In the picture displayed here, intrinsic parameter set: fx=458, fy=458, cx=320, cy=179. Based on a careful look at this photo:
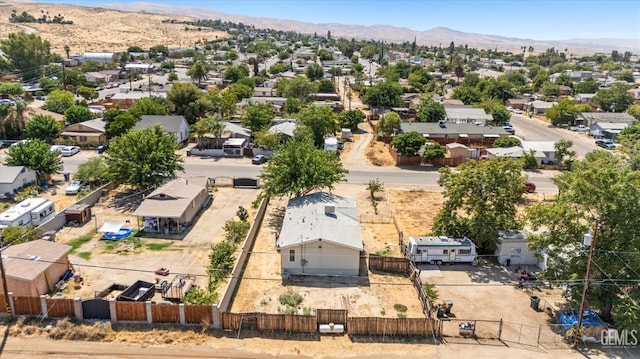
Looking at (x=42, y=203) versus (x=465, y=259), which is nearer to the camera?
(x=465, y=259)

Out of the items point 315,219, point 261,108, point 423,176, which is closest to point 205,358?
point 315,219

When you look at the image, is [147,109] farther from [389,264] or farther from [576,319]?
[576,319]

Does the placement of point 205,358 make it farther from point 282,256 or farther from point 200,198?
point 200,198

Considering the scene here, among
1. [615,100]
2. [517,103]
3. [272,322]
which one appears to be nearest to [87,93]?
[272,322]

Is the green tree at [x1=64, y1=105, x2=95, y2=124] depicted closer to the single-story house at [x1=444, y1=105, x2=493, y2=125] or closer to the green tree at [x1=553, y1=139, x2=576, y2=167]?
the single-story house at [x1=444, y1=105, x2=493, y2=125]

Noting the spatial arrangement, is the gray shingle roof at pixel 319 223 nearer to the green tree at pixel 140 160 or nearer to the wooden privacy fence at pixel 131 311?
the wooden privacy fence at pixel 131 311

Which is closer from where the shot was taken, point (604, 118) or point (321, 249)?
point (321, 249)

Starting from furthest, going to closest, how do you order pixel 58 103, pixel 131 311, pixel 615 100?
pixel 615 100 → pixel 58 103 → pixel 131 311
